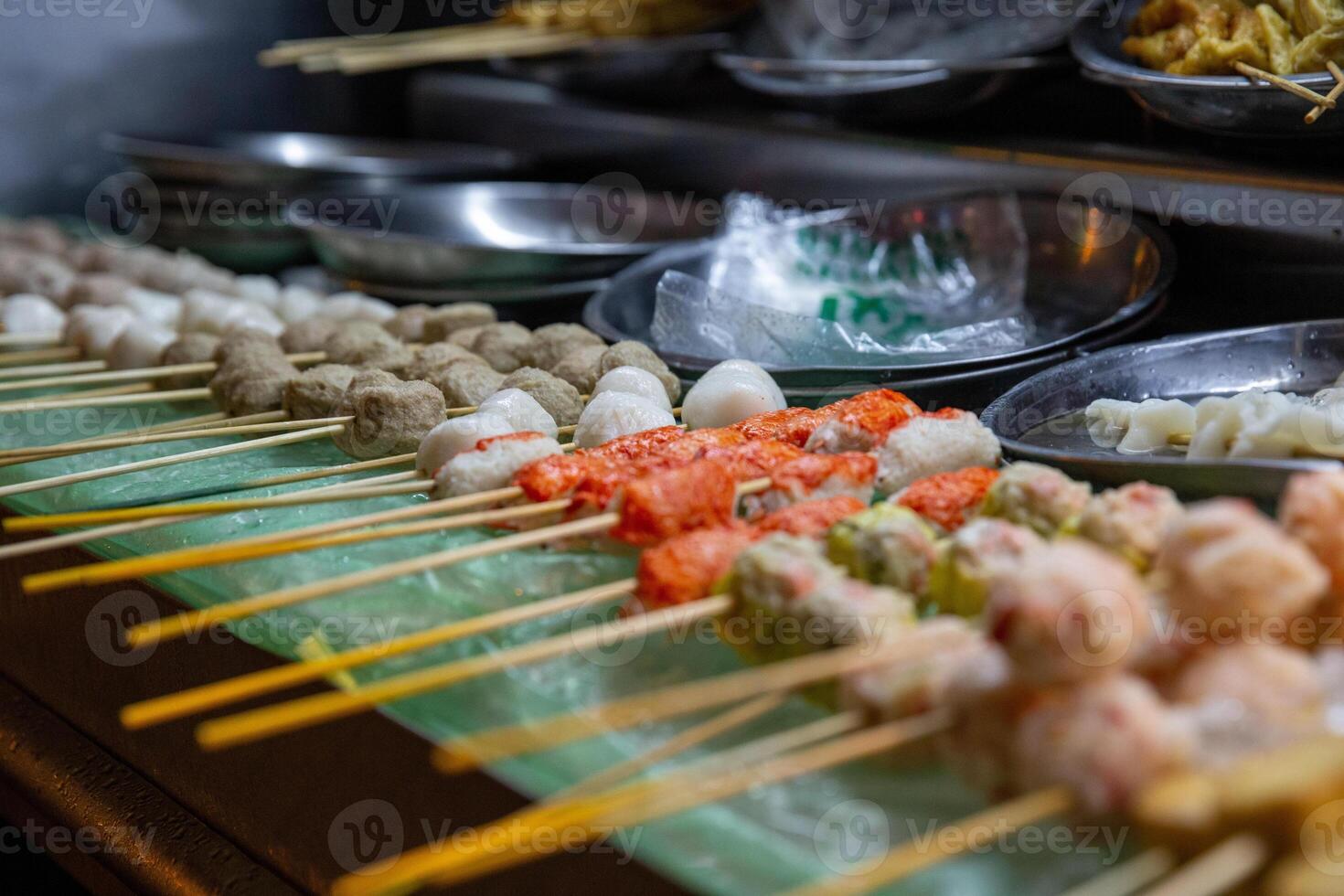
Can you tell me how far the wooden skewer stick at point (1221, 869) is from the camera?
1.21m

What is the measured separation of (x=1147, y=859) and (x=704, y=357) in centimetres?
183

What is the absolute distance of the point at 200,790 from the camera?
7.77 ft

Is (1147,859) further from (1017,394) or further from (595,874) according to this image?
(1017,394)

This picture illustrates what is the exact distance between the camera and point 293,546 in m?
1.85

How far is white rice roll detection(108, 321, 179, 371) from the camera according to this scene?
324 centimetres

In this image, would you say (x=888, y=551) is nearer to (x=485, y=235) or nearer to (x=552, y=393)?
(x=552, y=393)

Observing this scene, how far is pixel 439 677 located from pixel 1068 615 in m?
0.74

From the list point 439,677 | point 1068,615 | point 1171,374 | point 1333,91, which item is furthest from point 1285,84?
point 439,677

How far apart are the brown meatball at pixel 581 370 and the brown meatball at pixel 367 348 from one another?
383 millimetres

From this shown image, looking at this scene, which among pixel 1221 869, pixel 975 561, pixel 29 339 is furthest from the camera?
pixel 29 339

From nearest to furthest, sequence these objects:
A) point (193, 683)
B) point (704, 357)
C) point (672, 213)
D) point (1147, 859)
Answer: point (1147, 859), point (193, 683), point (704, 357), point (672, 213)

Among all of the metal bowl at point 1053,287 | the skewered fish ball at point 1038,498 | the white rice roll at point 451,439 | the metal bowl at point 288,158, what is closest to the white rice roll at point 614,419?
the white rice roll at point 451,439

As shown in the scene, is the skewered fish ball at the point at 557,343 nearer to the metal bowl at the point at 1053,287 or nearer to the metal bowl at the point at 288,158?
the metal bowl at the point at 1053,287

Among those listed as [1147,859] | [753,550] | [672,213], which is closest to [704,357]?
[753,550]
